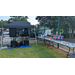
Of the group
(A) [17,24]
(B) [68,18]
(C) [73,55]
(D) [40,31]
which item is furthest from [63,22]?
(C) [73,55]

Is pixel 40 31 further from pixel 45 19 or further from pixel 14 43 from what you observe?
pixel 14 43

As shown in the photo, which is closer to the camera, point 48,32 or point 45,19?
point 48,32

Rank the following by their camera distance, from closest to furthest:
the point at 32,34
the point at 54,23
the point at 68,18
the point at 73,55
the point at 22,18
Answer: the point at 73,55 → the point at 68,18 → the point at 54,23 → the point at 32,34 → the point at 22,18

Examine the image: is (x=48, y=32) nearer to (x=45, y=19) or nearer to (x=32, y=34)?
(x=45, y=19)

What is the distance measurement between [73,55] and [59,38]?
2385mm

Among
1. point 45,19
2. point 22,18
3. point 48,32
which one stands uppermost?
point 22,18

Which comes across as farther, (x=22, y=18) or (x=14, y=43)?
(x=22, y=18)

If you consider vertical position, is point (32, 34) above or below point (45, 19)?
Result: below

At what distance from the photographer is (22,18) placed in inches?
946

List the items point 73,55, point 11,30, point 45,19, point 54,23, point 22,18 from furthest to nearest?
point 22,18
point 45,19
point 54,23
point 11,30
point 73,55

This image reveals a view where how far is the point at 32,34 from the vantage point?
541 inches

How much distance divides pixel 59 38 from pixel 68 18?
18.0 ft

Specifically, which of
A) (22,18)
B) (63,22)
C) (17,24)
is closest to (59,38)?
(17,24)

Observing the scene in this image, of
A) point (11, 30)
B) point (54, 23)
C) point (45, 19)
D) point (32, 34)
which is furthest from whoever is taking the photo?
point (32, 34)
